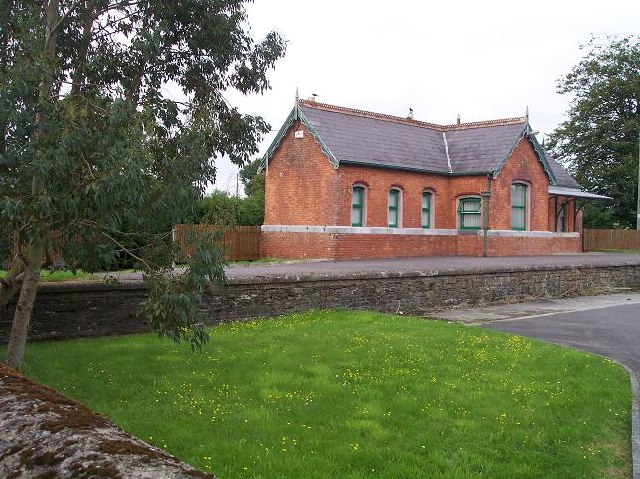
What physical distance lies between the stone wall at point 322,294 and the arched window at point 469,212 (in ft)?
23.5

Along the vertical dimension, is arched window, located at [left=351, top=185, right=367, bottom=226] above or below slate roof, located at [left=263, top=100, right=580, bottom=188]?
below

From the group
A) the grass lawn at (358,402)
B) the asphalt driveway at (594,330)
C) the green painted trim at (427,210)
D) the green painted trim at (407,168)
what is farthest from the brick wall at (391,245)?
the grass lawn at (358,402)

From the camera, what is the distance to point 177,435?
19.7 feet

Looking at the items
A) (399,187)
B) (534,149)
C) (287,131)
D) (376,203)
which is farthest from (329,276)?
(534,149)

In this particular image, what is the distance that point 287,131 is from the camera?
1120 inches

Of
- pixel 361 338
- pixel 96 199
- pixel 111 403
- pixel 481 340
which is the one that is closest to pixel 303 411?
pixel 111 403

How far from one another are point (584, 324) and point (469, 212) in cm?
1655

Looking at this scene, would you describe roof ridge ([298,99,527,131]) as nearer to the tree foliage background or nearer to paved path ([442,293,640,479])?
the tree foliage background

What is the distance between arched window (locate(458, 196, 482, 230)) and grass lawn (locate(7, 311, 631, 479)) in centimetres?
2015

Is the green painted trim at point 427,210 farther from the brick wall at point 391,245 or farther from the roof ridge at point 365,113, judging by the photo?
the roof ridge at point 365,113

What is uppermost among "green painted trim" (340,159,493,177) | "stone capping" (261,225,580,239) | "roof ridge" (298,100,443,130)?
"roof ridge" (298,100,443,130)

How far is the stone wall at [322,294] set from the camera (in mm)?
11227

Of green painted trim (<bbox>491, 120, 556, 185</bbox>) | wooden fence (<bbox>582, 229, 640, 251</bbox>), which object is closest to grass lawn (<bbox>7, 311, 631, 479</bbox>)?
green painted trim (<bbox>491, 120, 556, 185</bbox>)

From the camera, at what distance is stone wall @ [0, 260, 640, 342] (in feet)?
36.8
